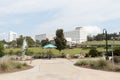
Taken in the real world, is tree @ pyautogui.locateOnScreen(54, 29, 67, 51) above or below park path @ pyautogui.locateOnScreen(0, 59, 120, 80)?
above

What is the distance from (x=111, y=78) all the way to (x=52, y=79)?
10.9ft

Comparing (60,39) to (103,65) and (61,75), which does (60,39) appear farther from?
(61,75)

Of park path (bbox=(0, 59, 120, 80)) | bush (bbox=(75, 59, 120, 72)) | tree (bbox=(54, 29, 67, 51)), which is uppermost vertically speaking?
tree (bbox=(54, 29, 67, 51))

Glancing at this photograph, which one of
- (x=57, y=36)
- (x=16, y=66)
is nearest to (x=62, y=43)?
(x=57, y=36)

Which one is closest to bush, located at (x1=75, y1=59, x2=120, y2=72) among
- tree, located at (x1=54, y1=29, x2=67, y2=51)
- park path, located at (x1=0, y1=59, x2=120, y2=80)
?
park path, located at (x1=0, y1=59, x2=120, y2=80)

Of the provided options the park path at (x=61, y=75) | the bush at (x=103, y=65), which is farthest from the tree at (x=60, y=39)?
the park path at (x=61, y=75)

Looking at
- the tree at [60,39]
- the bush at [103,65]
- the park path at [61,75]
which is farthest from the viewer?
the tree at [60,39]

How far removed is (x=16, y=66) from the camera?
75.4 ft

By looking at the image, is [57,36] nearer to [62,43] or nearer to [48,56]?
[62,43]

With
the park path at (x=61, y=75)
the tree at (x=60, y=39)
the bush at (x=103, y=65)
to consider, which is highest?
the tree at (x=60, y=39)

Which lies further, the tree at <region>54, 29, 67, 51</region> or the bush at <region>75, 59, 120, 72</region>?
the tree at <region>54, 29, 67, 51</region>

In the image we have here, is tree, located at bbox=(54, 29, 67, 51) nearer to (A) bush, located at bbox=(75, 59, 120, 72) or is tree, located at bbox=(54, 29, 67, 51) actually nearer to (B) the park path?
(A) bush, located at bbox=(75, 59, 120, 72)

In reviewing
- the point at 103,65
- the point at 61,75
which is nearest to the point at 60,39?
the point at 103,65

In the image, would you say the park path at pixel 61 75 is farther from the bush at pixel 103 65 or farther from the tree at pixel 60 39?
the tree at pixel 60 39
